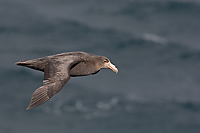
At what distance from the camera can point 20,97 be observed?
14100cm

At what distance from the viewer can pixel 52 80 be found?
74.5ft

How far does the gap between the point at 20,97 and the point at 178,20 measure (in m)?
65.3

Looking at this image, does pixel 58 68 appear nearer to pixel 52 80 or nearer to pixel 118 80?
pixel 52 80

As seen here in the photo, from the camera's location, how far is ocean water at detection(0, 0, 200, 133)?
471ft

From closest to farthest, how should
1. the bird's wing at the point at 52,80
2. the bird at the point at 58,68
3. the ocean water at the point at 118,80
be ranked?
1. the bird's wing at the point at 52,80
2. the bird at the point at 58,68
3. the ocean water at the point at 118,80

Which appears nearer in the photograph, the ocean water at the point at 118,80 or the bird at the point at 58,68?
the bird at the point at 58,68

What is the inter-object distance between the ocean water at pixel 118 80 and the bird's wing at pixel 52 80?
110m

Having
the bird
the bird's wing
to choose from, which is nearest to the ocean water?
the bird

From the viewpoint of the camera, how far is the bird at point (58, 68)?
71.6 feet

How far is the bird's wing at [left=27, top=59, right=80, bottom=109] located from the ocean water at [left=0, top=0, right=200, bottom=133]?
110 m

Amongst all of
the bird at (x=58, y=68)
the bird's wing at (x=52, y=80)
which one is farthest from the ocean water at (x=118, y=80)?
the bird's wing at (x=52, y=80)

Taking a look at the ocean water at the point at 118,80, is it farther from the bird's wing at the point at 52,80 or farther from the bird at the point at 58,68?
the bird's wing at the point at 52,80

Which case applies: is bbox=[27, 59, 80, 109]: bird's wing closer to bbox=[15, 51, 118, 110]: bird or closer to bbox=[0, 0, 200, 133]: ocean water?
bbox=[15, 51, 118, 110]: bird

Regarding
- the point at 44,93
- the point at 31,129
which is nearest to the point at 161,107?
the point at 31,129
